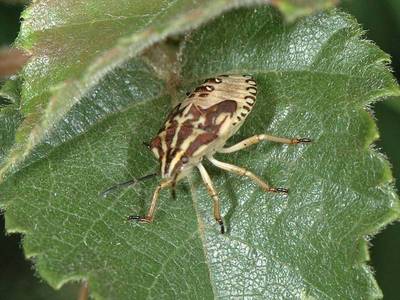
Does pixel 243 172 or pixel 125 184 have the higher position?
Answer: pixel 243 172

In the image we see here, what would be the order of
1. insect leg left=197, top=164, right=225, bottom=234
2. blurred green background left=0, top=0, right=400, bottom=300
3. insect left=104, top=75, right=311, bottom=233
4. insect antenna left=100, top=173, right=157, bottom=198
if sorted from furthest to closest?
1. blurred green background left=0, top=0, right=400, bottom=300
2. insect left=104, top=75, right=311, bottom=233
3. insect antenna left=100, top=173, right=157, bottom=198
4. insect leg left=197, top=164, right=225, bottom=234

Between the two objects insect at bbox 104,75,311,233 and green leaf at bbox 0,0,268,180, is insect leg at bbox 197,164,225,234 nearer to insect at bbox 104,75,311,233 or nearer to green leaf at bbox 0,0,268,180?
insect at bbox 104,75,311,233

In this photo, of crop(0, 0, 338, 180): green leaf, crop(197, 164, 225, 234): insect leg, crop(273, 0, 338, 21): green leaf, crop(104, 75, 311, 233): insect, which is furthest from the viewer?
crop(104, 75, 311, 233): insect

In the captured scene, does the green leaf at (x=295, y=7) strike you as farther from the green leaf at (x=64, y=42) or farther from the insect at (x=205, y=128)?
the insect at (x=205, y=128)

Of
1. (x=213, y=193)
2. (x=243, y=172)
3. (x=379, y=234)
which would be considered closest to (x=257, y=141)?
(x=243, y=172)

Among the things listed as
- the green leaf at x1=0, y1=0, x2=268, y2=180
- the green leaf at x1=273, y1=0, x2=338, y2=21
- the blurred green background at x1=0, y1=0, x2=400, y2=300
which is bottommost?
the blurred green background at x1=0, y1=0, x2=400, y2=300

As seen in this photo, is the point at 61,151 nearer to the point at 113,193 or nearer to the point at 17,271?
the point at 113,193

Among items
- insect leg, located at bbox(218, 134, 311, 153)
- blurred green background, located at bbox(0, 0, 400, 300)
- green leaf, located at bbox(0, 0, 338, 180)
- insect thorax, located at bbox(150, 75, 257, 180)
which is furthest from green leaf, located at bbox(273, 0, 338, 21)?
blurred green background, located at bbox(0, 0, 400, 300)

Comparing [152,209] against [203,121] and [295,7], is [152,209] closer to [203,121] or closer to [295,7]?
[203,121]
